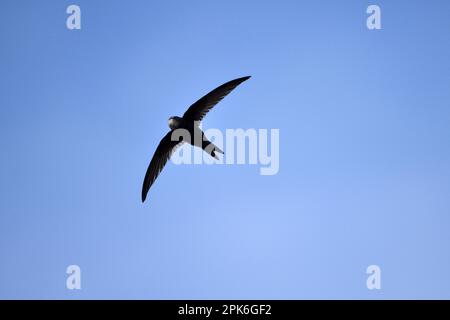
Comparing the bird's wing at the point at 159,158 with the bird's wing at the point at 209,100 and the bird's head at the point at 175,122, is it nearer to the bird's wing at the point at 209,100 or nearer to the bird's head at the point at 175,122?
the bird's head at the point at 175,122

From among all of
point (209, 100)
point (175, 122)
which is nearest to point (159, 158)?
point (175, 122)

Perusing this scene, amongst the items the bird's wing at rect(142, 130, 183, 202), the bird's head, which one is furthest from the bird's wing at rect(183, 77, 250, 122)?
the bird's wing at rect(142, 130, 183, 202)

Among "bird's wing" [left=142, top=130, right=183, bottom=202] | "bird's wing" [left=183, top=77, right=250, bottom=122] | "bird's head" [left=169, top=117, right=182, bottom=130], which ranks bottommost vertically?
"bird's wing" [left=142, top=130, right=183, bottom=202]

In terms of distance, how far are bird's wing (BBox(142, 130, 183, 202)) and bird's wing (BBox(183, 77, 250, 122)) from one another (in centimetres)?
66

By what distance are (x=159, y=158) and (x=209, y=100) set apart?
1.50 metres

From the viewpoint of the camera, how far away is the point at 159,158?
417 inches

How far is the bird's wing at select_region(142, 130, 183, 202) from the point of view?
10.5 meters

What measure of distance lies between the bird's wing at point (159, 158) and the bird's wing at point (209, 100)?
66 centimetres

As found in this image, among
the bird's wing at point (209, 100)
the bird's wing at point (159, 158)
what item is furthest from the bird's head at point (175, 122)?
the bird's wing at point (159, 158)

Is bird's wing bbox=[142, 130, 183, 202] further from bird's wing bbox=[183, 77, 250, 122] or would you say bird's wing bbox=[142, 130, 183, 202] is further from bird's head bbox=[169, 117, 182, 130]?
bird's wing bbox=[183, 77, 250, 122]
